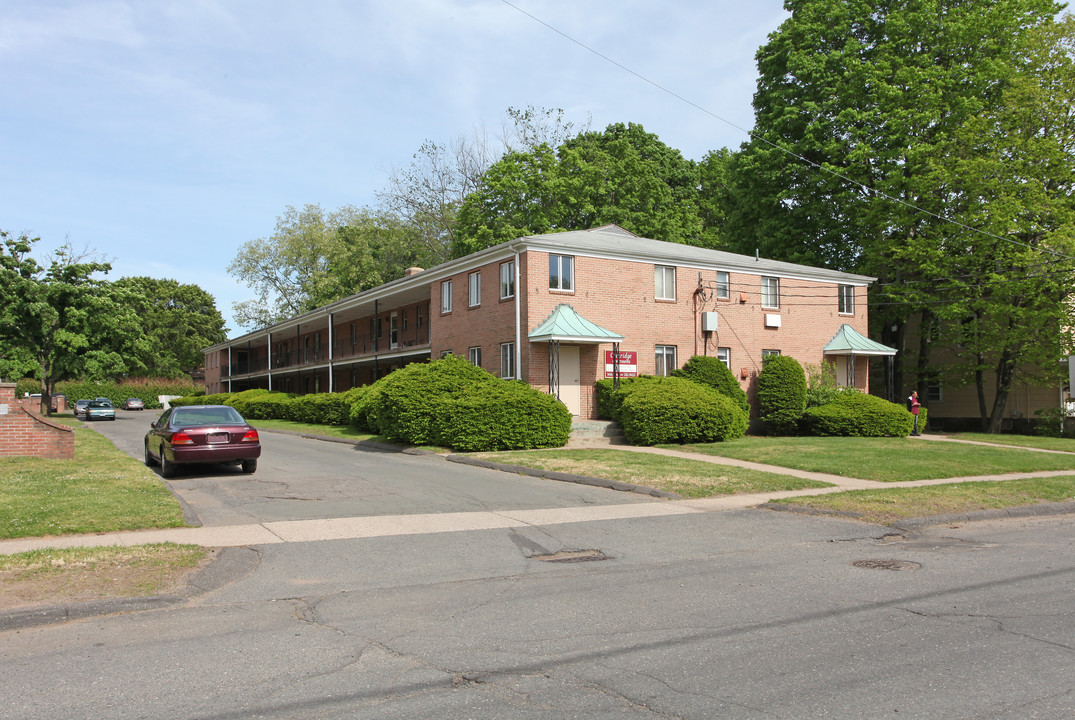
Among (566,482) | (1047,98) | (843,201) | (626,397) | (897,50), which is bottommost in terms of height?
(566,482)

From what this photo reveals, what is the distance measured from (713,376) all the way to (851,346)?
27.0 feet

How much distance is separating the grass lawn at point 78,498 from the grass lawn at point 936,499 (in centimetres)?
967

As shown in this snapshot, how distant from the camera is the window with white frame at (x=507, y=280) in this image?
26.6 m

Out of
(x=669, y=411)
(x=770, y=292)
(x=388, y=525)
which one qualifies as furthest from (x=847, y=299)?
(x=388, y=525)

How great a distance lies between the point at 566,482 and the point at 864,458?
811 centimetres

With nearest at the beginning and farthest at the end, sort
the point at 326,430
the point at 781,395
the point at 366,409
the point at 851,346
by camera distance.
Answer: the point at 366,409 → the point at 781,395 → the point at 326,430 → the point at 851,346

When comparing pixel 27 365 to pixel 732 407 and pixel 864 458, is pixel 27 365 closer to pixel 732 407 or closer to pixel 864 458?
pixel 732 407

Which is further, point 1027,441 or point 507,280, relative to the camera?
point 1027,441

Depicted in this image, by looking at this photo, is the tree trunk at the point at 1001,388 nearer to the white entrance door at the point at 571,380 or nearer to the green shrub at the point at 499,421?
the white entrance door at the point at 571,380

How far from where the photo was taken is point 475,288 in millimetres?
29141

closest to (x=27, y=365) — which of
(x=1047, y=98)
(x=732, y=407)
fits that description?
(x=732, y=407)

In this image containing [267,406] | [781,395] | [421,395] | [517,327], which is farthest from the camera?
[267,406]

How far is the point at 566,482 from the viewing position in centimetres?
1566

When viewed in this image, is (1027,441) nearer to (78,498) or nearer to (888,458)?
(888,458)
